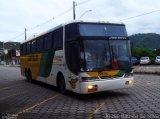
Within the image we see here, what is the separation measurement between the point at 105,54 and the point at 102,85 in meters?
1.21

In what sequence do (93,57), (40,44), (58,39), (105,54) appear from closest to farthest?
(93,57) < (105,54) < (58,39) < (40,44)

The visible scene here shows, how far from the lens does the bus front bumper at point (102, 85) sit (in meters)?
14.2

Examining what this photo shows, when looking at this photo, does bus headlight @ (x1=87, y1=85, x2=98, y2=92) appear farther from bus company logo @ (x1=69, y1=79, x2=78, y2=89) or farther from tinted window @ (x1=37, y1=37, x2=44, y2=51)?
tinted window @ (x1=37, y1=37, x2=44, y2=51)

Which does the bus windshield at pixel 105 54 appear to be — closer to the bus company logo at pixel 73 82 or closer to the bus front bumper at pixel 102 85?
the bus front bumper at pixel 102 85

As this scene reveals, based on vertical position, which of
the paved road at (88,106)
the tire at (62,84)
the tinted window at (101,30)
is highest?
the tinted window at (101,30)

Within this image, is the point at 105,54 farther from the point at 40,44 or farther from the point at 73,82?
the point at 40,44

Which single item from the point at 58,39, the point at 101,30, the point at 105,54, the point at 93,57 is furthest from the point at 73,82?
the point at 58,39

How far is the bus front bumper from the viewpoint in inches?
559

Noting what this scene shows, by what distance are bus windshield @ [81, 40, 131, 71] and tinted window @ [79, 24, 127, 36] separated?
0.35 meters

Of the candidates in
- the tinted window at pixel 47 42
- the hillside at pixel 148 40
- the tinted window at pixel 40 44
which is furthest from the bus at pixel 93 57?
the hillside at pixel 148 40

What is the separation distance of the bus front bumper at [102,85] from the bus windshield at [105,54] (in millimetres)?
502

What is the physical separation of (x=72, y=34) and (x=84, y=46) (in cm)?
118

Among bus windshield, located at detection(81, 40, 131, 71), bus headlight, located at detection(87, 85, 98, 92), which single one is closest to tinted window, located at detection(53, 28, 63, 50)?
bus windshield, located at detection(81, 40, 131, 71)

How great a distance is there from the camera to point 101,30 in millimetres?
15148
